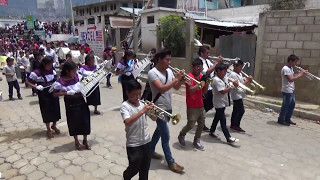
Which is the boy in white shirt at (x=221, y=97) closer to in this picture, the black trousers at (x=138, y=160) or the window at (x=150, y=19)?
the black trousers at (x=138, y=160)

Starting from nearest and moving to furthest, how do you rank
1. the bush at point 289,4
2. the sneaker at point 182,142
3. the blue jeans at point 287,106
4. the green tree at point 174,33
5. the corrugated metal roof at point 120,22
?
the sneaker at point 182,142
the blue jeans at point 287,106
the green tree at point 174,33
the bush at point 289,4
the corrugated metal roof at point 120,22

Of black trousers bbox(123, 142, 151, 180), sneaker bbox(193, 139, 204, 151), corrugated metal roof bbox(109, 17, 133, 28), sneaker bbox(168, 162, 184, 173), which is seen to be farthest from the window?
black trousers bbox(123, 142, 151, 180)

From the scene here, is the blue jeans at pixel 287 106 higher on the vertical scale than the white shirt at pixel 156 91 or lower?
lower

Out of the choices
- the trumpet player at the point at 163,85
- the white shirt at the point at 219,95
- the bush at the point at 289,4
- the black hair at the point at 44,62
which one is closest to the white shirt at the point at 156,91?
the trumpet player at the point at 163,85

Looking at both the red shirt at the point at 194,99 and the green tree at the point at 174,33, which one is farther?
Answer: the green tree at the point at 174,33

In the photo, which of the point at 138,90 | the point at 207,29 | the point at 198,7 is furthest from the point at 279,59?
the point at 198,7

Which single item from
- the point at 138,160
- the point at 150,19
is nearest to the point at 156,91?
the point at 138,160

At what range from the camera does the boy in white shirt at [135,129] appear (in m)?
2.80

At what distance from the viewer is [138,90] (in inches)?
112

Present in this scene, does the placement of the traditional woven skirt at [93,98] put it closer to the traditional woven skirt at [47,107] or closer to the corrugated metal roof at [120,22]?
the traditional woven skirt at [47,107]

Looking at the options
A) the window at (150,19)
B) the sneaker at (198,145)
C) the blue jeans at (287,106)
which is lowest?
the sneaker at (198,145)

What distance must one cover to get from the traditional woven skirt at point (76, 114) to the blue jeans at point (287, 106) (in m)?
4.42

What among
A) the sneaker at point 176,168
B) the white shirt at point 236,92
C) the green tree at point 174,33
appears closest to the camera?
the sneaker at point 176,168

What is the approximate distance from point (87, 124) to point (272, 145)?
3463 mm
